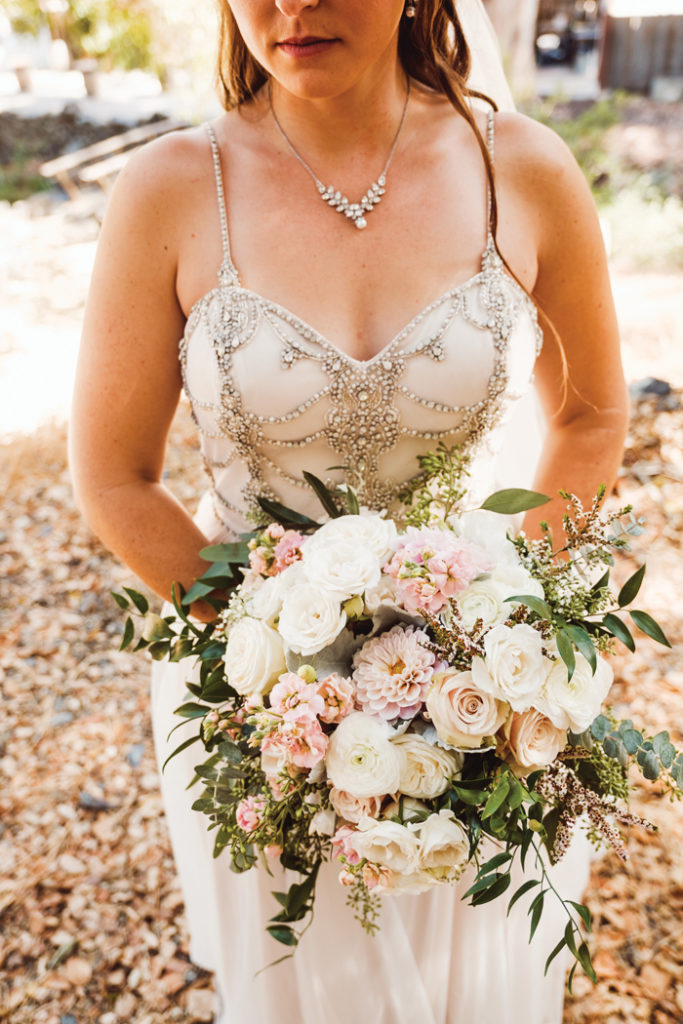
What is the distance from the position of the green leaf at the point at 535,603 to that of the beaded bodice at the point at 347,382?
2.01ft

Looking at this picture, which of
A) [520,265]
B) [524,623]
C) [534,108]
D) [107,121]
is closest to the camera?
[524,623]

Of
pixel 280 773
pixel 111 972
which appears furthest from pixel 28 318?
pixel 280 773

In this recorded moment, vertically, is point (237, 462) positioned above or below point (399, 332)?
below

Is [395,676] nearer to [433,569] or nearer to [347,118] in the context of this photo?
[433,569]

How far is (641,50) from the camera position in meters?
14.1

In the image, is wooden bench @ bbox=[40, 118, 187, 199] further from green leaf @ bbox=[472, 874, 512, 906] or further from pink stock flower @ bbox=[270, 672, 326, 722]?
green leaf @ bbox=[472, 874, 512, 906]

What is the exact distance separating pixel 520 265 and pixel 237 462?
2.49ft

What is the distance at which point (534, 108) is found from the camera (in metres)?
10.8

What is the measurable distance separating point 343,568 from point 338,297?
719mm

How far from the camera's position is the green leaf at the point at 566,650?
110 centimetres

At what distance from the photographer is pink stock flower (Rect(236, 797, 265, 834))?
4.20ft

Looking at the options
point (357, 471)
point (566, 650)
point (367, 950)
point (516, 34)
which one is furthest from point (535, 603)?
point (516, 34)

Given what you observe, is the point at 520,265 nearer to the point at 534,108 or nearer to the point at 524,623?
the point at 524,623

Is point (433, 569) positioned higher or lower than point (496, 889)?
higher
